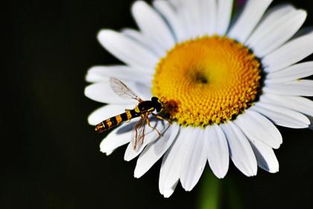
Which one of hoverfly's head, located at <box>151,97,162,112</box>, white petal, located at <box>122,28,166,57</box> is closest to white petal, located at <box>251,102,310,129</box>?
hoverfly's head, located at <box>151,97,162,112</box>

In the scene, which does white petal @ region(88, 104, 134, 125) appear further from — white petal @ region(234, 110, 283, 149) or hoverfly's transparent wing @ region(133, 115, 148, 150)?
white petal @ region(234, 110, 283, 149)

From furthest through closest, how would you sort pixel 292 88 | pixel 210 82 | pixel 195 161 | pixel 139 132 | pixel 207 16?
pixel 207 16 < pixel 210 82 < pixel 139 132 < pixel 292 88 < pixel 195 161

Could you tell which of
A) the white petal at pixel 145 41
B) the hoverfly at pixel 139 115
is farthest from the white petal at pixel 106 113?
the white petal at pixel 145 41

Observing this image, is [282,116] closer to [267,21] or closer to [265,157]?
[265,157]

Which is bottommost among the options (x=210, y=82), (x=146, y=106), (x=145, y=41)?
(x=146, y=106)

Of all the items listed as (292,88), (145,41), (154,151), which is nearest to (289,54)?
(292,88)

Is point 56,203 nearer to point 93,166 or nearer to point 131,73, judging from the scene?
point 93,166
